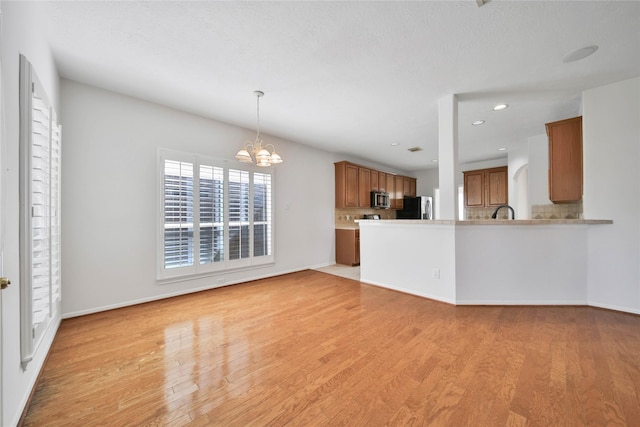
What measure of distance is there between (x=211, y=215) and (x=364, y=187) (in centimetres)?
368

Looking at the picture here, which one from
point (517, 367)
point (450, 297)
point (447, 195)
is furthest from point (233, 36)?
point (450, 297)

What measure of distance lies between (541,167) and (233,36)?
215 inches

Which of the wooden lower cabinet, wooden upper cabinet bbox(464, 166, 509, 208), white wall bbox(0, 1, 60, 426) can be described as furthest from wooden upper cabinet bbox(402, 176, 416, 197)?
white wall bbox(0, 1, 60, 426)

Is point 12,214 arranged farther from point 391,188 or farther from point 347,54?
point 391,188

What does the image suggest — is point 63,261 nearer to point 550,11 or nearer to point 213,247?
point 213,247

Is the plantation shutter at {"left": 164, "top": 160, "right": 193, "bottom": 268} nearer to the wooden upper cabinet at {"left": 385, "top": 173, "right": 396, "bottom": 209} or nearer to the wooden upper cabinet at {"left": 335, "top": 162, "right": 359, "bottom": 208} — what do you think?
the wooden upper cabinet at {"left": 335, "top": 162, "right": 359, "bottom": 208}

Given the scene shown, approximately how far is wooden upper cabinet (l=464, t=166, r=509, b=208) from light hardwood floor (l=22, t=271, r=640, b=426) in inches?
147

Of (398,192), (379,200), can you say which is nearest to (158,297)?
(379,200)

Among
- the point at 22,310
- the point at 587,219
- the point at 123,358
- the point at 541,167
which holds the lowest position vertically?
the point at 123,358

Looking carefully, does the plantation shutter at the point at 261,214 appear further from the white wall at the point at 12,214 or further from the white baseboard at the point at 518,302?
the white baseboard at the point at 518,302

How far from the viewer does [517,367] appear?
5.82 feet

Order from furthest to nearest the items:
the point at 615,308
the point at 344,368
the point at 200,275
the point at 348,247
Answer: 1. the point at 348,247
2. the point at 200,275
3. the point at 615,308
4. the point at 344,368

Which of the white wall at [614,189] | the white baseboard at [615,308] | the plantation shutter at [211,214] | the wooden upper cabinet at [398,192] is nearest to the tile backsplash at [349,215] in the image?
the wooden upper cabinet at [398,192]

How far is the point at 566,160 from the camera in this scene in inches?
128
